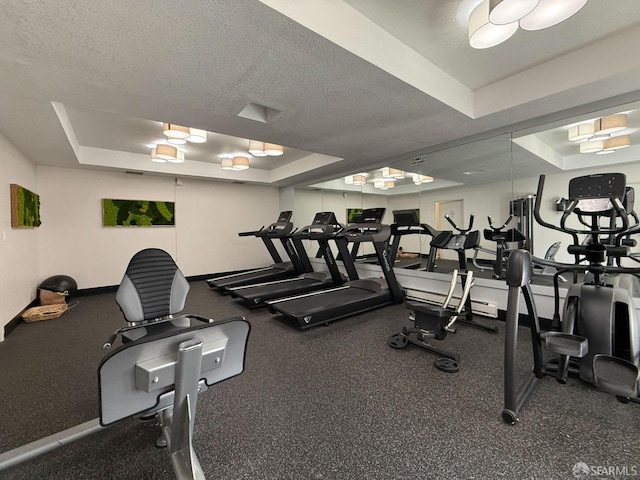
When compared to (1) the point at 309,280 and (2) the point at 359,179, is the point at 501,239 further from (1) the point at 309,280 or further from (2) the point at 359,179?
(1) the point at 309,280

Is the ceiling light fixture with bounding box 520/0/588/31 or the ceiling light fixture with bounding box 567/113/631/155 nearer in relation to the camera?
the ceiling light fixture with bounding box 520/0/588/31

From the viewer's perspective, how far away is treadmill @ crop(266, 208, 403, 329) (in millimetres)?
3689

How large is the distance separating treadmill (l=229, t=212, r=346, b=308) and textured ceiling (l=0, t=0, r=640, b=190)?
158 centimetres

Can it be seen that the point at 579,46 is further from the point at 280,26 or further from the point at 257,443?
the point at 257,443

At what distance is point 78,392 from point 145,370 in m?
1.98

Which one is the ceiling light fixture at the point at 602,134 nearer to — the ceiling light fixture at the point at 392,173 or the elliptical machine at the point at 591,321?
the elliptical machine at the point at 591,321

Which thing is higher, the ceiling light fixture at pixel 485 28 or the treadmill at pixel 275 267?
the ceiling light fixture at pixel 485 28

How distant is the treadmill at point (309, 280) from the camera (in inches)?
183

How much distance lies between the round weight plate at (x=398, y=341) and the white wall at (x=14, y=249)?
4.57 metres

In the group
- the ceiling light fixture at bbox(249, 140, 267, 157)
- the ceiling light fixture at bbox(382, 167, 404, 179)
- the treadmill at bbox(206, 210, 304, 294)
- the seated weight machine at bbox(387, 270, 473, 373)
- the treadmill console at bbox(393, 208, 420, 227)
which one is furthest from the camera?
the ceiling light fixture at bbox(382, 167, 404, 179)

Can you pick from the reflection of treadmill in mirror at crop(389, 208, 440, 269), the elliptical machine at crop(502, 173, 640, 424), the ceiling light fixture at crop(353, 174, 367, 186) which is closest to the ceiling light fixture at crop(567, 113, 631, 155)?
the elliptical machine at crop(502, 173, 640, 424)

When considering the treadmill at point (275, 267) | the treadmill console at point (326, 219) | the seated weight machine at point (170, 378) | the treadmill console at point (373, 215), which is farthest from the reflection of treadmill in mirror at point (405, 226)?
the seated weight machine at point (170, 378)

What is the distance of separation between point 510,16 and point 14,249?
5.97 meters

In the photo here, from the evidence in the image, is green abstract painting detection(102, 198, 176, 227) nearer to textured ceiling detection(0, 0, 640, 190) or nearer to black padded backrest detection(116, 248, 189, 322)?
textured ceiling detection(0, 0, 640, 190)
